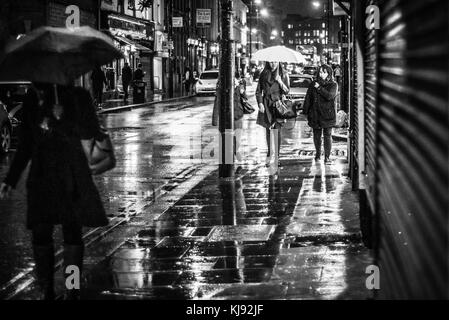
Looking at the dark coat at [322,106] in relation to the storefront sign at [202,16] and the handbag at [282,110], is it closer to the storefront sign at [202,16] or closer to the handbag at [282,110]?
the handbag at [282,110]

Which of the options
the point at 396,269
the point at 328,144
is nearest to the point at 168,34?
the point at 328,144

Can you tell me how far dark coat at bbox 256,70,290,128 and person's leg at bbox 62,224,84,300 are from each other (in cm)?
904

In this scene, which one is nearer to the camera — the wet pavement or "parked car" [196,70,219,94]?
the wet pavement

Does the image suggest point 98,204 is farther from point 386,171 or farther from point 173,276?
point 386,171

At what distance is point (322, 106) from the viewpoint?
51.1ft

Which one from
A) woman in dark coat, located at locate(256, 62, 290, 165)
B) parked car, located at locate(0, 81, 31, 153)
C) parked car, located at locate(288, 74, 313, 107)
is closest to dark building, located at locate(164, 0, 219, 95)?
parked car, located at locate(288, 74, 313, 107)

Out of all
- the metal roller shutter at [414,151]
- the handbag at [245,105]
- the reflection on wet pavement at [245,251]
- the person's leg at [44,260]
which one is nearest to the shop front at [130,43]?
the handbag at [245,105]

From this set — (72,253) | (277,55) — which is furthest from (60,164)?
(277,55)

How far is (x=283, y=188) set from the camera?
1263 centimetres

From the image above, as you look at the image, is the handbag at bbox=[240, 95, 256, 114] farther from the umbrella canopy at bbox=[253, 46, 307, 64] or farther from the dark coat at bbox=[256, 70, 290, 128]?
the umbrella canopy at bbox=[253, 46, 307, 64]

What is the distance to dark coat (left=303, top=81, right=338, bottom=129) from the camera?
15.5 metres

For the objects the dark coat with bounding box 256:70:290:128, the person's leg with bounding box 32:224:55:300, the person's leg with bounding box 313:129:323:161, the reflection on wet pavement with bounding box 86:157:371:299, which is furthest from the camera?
the person's leg with bounding box 313:129:323:161

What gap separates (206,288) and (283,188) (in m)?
5.98

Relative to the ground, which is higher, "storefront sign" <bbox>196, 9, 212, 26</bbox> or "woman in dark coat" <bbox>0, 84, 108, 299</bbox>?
"storefront sign" <bbox>196, 9, 212, 26</bbox>
